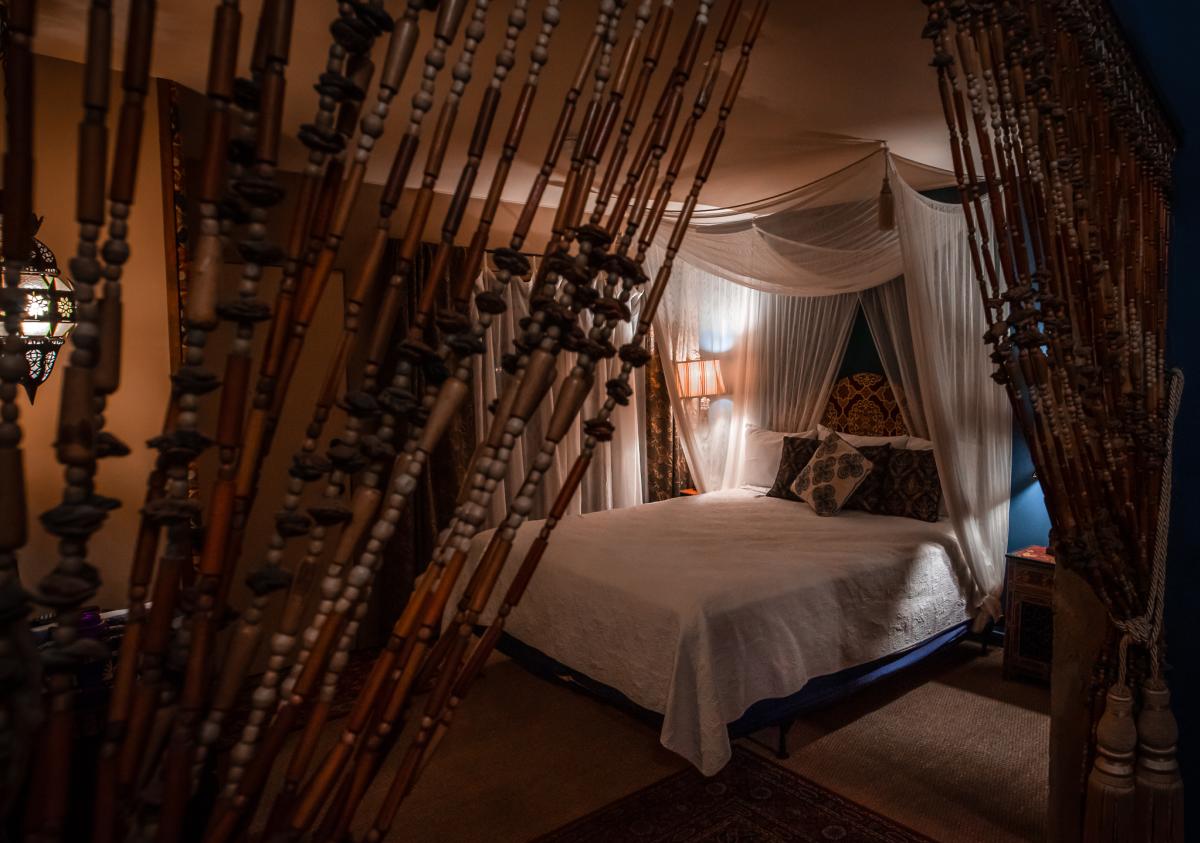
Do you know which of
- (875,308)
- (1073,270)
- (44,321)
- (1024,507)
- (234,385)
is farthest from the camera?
(875,308)

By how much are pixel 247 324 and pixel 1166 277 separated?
2.69 metres

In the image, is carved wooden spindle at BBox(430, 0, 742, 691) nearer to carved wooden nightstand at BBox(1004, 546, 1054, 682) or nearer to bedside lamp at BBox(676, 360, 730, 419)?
carved wooden nightstand at BBox(1004, 546, 1054, 682)

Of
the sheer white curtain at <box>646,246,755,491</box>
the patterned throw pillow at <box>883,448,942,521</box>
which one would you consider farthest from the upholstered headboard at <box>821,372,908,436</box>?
the sheer white curtain at <box>646,246,755,491</box>

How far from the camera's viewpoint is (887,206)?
3.33 metres

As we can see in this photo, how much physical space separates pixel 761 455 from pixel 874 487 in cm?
105

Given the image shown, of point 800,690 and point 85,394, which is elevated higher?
point 85,394

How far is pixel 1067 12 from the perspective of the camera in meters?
1.52

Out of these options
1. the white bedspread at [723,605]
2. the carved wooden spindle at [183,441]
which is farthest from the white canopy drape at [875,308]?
the carved wooden spindle at [183,441]

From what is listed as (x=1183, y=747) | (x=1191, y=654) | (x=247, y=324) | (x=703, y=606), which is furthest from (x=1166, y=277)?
(x=247, y=324)

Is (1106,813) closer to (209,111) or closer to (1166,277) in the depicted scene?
(1166,277)

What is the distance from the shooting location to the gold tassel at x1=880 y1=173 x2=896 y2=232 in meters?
3.30

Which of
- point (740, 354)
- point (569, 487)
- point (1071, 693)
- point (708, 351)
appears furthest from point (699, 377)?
point (569, 487)

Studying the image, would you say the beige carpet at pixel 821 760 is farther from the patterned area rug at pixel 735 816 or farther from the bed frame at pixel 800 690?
the bed frame at pixel 800 690

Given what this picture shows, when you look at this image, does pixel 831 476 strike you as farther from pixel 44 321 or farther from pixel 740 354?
pixel 44 321
